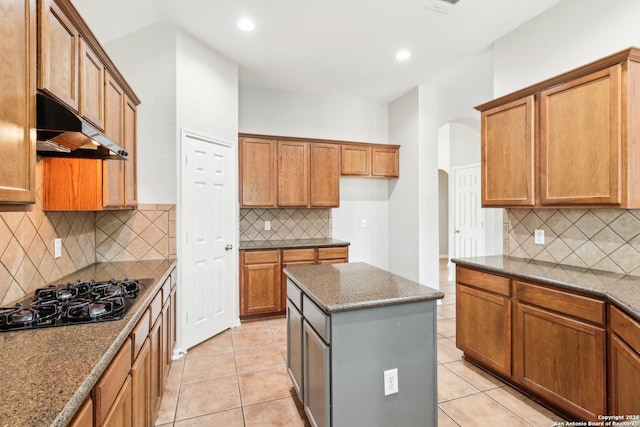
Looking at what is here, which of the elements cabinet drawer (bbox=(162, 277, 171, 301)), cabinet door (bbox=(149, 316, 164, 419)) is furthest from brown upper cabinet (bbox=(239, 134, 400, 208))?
cabinet door (bbox=(149, 316, 164, 419))

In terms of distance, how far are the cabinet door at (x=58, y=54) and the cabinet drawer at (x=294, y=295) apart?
1.63 m

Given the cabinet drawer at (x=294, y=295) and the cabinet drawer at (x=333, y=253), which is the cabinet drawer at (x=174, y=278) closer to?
the cabinet drawer at (x=294, y=295)

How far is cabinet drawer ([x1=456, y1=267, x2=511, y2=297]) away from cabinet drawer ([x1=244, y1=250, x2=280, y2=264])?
212cm

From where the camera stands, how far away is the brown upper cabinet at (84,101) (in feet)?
4.84

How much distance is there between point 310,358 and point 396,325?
22.7 inches

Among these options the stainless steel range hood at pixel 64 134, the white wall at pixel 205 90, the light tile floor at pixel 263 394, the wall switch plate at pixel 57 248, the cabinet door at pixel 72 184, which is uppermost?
the white wall at pixel 205 90

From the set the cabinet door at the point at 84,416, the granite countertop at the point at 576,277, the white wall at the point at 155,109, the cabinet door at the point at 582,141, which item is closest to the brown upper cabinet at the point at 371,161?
the granite countertop at the point at 576,277

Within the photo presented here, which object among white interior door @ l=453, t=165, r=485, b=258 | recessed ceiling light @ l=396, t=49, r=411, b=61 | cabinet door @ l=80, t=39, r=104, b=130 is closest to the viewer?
cabinet door @ l=80, t=39, r=104, b=130

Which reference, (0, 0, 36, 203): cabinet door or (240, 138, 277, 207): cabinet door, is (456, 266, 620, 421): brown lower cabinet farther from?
(0, 0, 36, 203): cabinet door

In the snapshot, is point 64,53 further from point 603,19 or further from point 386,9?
point 603,19

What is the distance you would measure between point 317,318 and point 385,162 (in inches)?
142

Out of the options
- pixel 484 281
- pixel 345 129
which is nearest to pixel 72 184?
pixel 484 281

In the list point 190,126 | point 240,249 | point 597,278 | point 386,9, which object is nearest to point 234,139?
point 190,126

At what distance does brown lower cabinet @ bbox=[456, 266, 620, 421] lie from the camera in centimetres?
175
